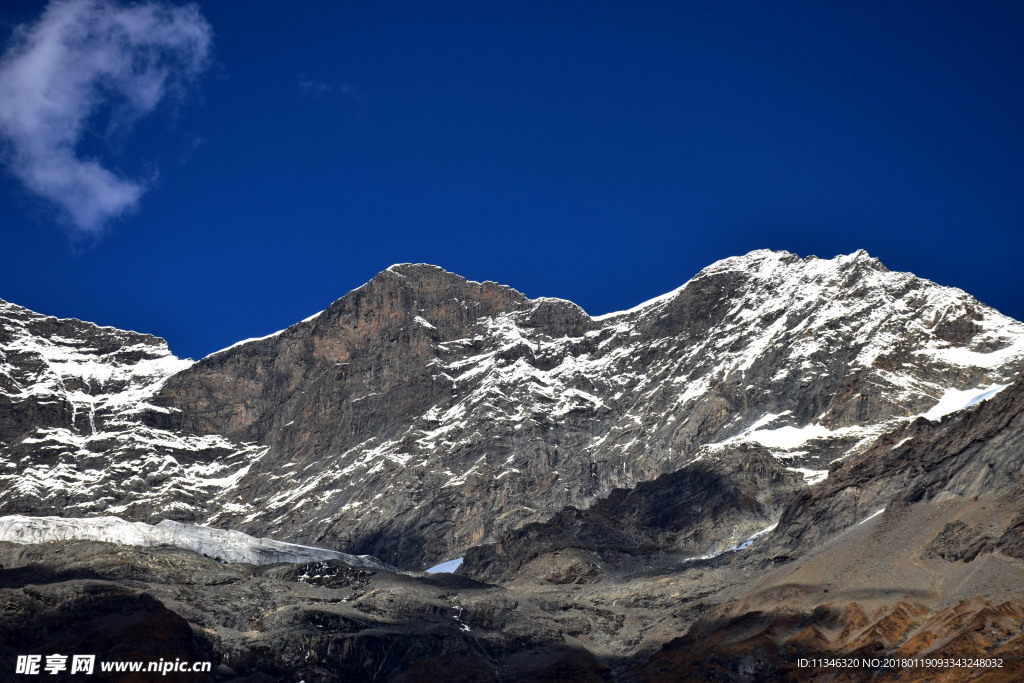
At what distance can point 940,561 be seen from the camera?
465 feet

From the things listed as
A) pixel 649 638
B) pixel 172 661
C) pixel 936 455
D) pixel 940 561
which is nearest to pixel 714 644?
pixel 649 638

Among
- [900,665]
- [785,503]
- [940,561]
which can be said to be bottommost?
[900,665]

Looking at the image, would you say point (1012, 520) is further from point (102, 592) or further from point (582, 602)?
point (102, 592)

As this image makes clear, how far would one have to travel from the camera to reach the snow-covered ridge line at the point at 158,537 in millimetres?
185625

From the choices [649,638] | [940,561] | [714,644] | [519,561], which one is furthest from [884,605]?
[519,561]

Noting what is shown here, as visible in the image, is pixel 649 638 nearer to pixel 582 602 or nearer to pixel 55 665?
pixel 582 602

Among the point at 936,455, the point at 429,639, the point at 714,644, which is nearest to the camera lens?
the point at 714,644

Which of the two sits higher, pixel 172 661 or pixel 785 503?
pixel 785 503

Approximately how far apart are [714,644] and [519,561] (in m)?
55.9

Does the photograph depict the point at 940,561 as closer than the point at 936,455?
Yes

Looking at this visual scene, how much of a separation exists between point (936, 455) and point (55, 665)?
4098 inches

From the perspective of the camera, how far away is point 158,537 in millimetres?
188750

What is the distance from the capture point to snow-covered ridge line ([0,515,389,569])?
186 m

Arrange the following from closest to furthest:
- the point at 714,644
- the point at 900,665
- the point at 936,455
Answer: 1. the point at 900,665
2. the point at 714,644
3. the point at 936,455
